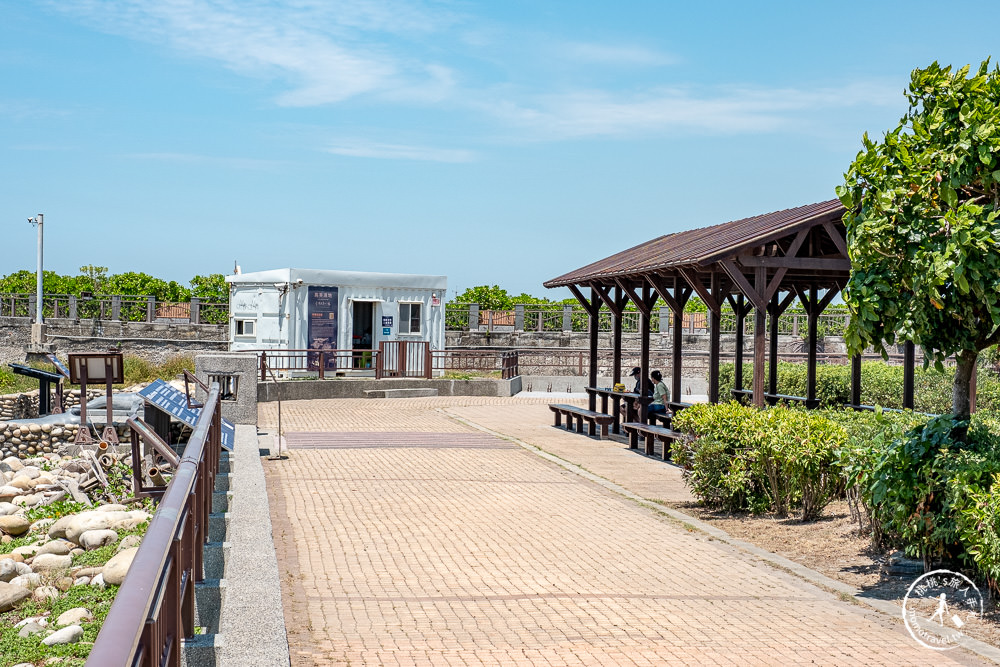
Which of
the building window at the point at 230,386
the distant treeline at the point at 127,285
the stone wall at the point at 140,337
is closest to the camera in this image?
the building window at the point at 230,386

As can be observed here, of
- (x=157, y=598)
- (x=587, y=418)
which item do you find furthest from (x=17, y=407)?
(x=157, y=598)

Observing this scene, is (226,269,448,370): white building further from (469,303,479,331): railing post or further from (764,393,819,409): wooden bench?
(764,393,819,409): wooden bench

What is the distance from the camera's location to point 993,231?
20.8 feet

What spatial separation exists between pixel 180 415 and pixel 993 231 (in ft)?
29.8

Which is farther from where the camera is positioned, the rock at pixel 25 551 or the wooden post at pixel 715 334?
the wooden post at pixel 715 334

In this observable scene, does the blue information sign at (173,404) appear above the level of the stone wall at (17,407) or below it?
above

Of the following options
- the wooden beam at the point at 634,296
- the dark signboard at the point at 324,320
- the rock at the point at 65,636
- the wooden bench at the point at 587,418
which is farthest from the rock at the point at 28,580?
the dark signboard at the point at 324,320

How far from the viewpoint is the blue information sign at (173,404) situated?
11.7m

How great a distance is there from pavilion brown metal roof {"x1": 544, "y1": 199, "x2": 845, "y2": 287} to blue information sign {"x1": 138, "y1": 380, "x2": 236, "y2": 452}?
6413mm

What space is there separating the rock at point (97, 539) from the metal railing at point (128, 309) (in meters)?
30.9

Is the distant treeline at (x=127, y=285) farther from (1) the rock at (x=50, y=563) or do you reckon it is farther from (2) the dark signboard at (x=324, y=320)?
(1) the rock at (x=50, y=563)

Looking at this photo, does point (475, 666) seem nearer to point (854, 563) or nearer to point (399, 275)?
point (854, 563)

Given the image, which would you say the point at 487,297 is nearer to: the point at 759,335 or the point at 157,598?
the point at 759,335

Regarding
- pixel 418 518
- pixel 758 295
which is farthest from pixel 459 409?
pixel 418 518
